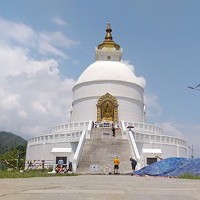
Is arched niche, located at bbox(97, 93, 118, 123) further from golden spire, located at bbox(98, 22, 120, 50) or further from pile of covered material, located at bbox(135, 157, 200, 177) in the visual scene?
pile of covered material, located at bbox(135, 157, 200, 177)

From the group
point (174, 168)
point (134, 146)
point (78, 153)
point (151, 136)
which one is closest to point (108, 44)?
point (151, 136)

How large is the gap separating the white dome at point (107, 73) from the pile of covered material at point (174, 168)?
2264cm

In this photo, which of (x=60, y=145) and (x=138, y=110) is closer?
(x=60, y=145)

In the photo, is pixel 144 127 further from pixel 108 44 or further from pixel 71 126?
pixel 108 44

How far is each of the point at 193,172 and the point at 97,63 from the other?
97.6 ft

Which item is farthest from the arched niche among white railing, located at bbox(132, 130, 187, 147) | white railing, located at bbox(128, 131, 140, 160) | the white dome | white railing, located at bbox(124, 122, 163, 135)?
white railing, located at bbox(128, 131, 140, 160)

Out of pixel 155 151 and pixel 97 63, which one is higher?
pixel 97 63

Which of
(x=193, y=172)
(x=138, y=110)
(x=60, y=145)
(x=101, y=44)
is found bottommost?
(x=193, y=172)

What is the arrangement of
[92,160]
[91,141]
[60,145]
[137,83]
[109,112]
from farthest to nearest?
1. [137,83]
2. [109,112]
3. [60,145]
4. [91,141]
5. [92,160]

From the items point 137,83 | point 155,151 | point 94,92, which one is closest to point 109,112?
point 94,92

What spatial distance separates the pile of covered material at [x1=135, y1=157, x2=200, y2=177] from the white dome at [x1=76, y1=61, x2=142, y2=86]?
22.6 metres

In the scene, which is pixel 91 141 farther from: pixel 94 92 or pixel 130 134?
pixel 94 92

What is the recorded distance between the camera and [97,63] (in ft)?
148

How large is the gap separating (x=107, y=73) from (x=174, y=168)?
81.5 ft
